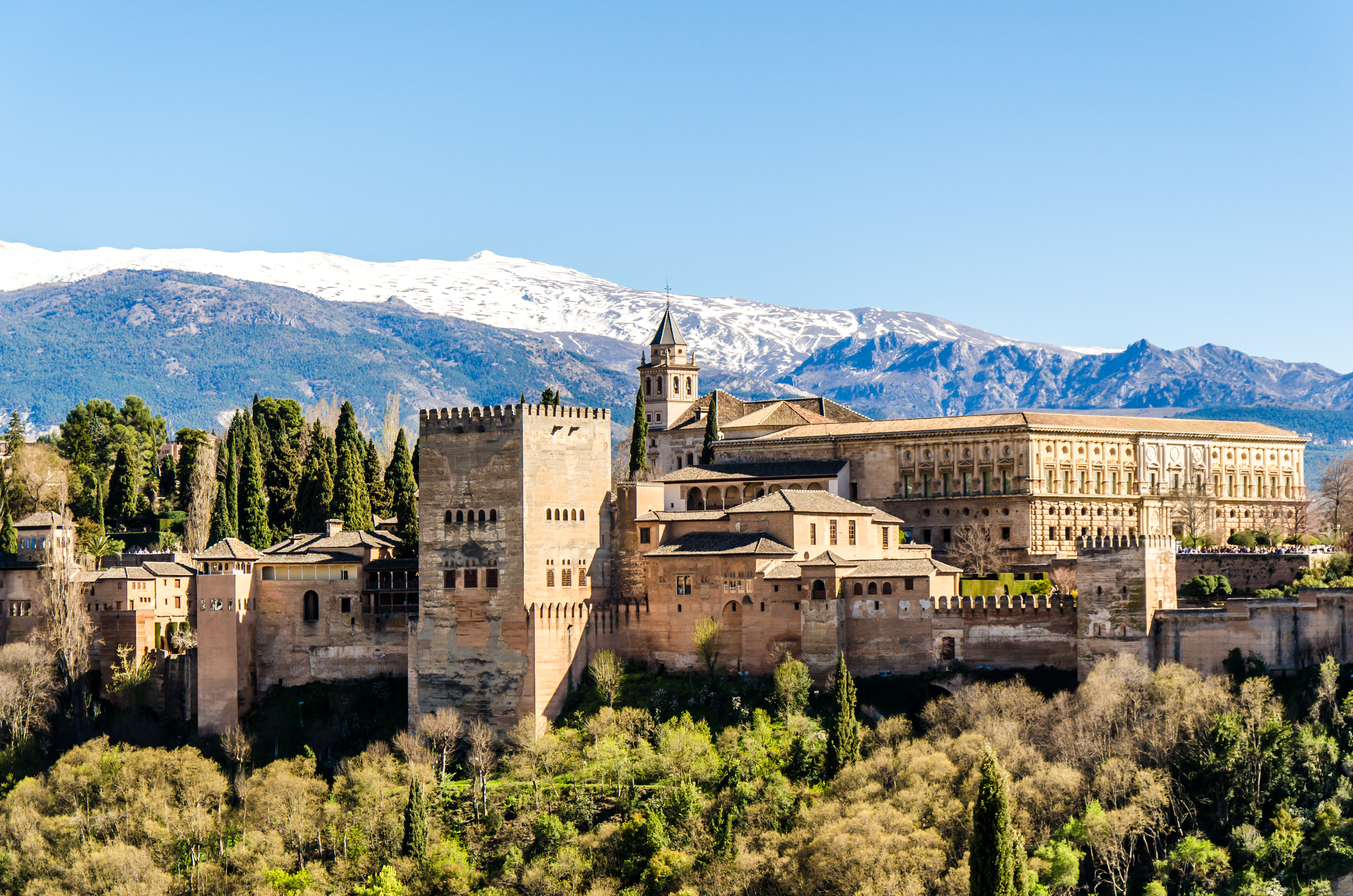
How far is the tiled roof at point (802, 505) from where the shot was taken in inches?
2970

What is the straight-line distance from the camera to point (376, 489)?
10138 centimetres

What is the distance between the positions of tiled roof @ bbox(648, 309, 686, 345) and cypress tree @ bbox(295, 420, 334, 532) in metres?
34.1

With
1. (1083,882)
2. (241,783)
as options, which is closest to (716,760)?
(1083,882)

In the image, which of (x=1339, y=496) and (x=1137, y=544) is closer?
(x=1137, y=544)

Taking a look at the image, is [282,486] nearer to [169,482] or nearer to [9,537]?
[169,482]

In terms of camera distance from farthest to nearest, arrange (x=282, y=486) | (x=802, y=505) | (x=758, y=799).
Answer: (x=282, y=486)
(x=802, y=505)
(x=758, y=799)

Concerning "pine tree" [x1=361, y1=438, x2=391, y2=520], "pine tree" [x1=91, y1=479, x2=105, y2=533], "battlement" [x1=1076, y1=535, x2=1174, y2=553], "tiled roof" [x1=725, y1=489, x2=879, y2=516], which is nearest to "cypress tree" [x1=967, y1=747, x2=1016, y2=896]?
"battlement" [x1=1076, y1=535, x2=1174, y2=553]

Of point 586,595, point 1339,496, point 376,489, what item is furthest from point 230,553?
point 1339,496

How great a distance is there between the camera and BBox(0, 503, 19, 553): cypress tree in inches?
3482

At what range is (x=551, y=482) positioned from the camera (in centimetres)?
7281

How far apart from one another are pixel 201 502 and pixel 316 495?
418 inches

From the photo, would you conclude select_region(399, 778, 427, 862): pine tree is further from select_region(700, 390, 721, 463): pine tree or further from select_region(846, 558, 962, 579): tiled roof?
select_region(700, 390, 721, 463): pine tree

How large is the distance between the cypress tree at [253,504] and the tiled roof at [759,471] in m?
21.6

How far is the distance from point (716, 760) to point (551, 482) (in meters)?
14.0
